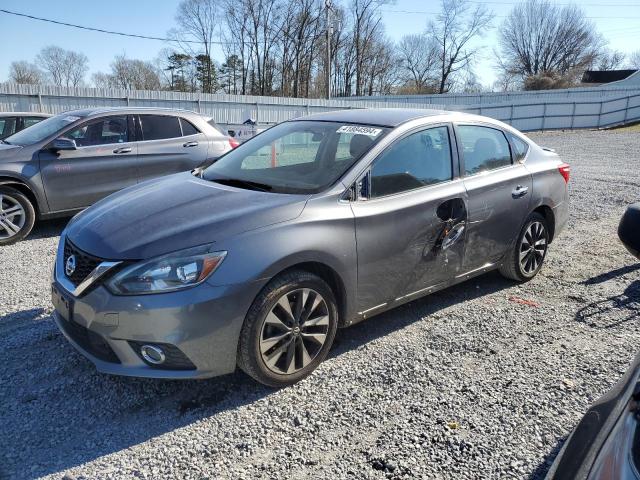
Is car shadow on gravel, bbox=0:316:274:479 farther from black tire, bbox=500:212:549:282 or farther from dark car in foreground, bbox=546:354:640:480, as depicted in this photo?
black tire, bbox=500:212:549:282

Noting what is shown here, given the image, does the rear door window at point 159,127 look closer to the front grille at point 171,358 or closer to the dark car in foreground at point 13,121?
the dark car in foreground at point 13,121

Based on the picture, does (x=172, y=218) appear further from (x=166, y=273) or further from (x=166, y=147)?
(x=166, y=147)

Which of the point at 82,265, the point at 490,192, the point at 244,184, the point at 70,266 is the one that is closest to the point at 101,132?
the point at 244,184

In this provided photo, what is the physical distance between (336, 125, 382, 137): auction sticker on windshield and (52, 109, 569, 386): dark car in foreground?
0.01 meters

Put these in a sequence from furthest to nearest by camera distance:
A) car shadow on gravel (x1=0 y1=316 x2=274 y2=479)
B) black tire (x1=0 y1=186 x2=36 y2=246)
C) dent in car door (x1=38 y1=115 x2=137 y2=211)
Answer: dent in car door (x1=38 y1=115 x2=137 y2=211), black tire (x1=0 y1=186 x2=36 y2=246), car shadow on gravel (x1=0 y1=316 x2=274 y2=479)

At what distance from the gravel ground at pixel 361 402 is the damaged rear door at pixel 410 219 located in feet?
1.56

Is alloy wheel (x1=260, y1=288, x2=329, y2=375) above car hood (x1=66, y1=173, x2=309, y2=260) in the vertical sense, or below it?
below

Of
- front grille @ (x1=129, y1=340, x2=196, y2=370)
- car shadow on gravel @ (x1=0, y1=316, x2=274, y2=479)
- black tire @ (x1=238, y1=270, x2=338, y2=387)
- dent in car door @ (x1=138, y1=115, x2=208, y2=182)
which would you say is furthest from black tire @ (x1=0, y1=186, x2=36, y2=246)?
black tire @ (x1=238, y1=270, x2=338, y2=387)

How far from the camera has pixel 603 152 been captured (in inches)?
721

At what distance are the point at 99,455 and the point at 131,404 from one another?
444 millimetres

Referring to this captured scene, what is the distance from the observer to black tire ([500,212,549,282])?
15.4ft

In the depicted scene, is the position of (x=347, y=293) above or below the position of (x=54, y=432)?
above

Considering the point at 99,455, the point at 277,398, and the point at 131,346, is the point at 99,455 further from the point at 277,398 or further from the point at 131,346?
the point at 277,398

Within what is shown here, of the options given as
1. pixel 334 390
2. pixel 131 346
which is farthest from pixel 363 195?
pixel 131 346
